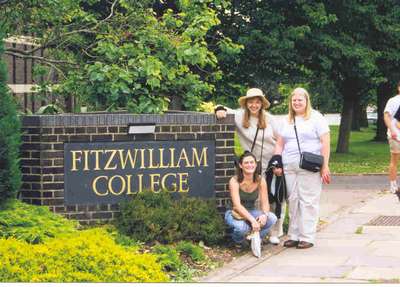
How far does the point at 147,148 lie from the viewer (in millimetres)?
10094

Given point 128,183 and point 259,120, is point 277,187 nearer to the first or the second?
point 259,120

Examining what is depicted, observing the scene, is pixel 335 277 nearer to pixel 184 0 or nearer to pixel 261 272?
pixel 261 272

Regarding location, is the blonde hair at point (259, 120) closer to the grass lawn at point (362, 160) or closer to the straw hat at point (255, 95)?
the straw hat at point (255, 95)

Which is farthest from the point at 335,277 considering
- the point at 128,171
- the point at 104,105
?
the point at 104,105

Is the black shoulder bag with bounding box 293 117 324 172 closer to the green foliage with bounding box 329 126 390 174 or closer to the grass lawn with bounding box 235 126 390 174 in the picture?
the grass lawn with bounding box 235 126 390 174

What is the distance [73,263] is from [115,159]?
2.78 meters

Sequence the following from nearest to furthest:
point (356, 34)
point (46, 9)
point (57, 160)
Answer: point (57, 160) < point (46, 9) < point (356, 34)

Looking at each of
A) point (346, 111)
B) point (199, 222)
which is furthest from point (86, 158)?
point (346, 111)

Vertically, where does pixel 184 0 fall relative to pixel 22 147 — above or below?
above

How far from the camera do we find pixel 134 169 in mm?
10023

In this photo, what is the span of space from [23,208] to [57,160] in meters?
0.90

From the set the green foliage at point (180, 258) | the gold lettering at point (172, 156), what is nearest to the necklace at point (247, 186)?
the green foliage at point (180, 258)

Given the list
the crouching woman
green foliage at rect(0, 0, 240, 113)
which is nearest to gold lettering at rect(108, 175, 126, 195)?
green foliage at rect(0, 0, 240, 113)

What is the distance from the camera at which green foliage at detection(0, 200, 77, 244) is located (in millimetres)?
8039
